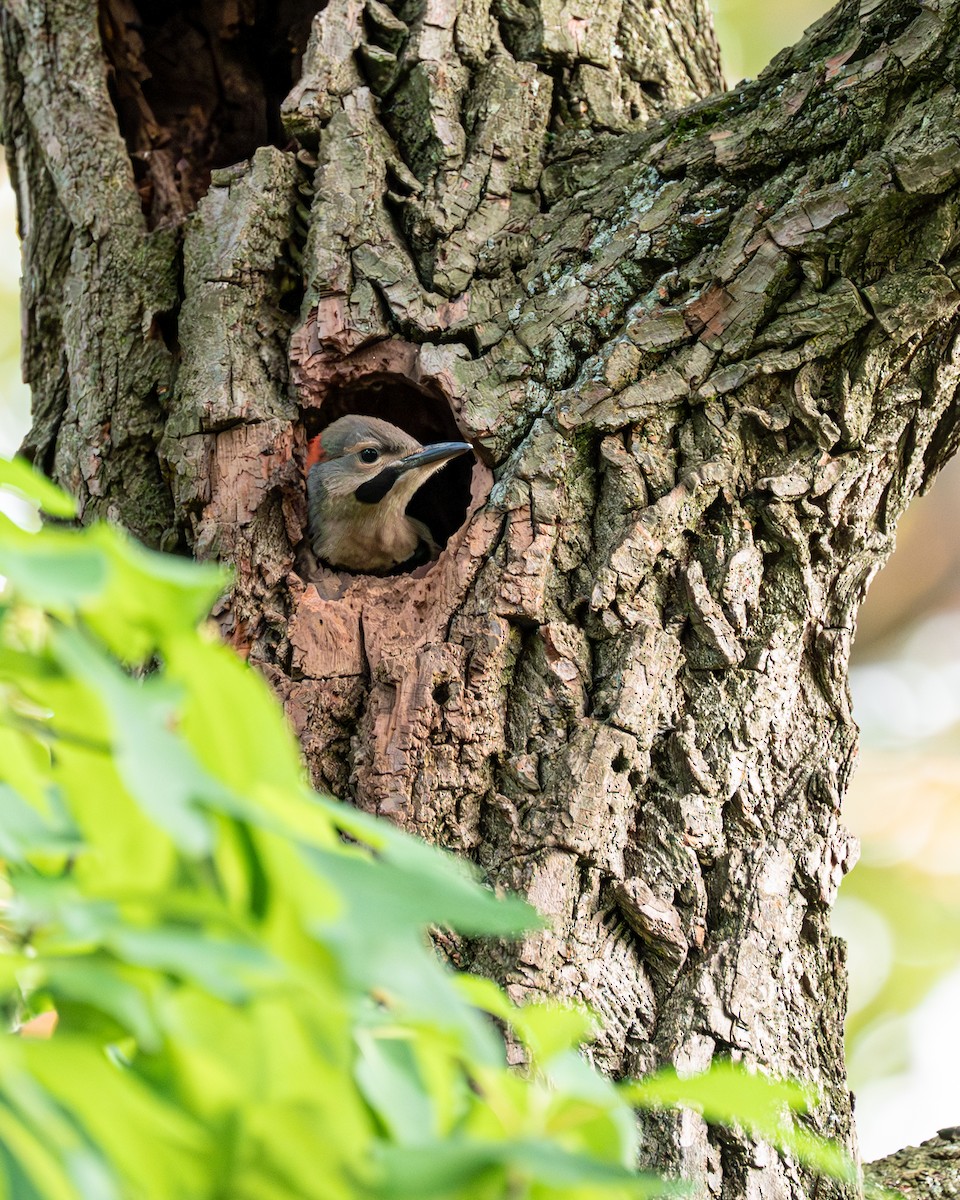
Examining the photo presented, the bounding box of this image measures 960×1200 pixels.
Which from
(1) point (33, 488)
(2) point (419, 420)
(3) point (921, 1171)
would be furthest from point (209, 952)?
(2) point (419, 420)

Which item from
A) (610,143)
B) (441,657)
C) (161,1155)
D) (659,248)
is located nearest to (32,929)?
(161,1155)

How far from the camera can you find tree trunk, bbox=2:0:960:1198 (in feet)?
7.55

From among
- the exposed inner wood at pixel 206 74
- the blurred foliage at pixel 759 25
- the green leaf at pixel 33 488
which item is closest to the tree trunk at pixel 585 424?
the exposed inner wood at pixel 206 74

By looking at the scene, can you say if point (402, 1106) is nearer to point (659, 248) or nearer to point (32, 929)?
point (32, 929)

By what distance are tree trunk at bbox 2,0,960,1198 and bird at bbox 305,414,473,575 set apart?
1.24 m

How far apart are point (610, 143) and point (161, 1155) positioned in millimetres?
2776

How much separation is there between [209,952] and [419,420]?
3807 mm

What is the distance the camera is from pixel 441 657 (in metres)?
2.42

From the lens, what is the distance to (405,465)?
410 centimetres

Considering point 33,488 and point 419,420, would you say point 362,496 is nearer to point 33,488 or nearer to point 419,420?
point 419,420

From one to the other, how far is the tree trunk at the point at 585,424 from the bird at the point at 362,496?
1240 millimetres

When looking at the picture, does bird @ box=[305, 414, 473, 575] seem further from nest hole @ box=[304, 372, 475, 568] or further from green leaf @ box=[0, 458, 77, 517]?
green leaf @ box=[0, 458, 77, 517]

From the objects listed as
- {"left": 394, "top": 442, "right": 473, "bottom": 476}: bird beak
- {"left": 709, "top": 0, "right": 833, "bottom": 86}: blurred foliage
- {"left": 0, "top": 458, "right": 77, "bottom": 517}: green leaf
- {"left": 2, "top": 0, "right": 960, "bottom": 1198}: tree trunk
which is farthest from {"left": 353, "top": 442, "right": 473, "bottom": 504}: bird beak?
{"left": 709, "top": 0, "right": 833, "bottom": 86}: blurred foliage

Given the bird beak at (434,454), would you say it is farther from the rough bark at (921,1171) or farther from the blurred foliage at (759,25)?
the blurred foliage at (759,25)
